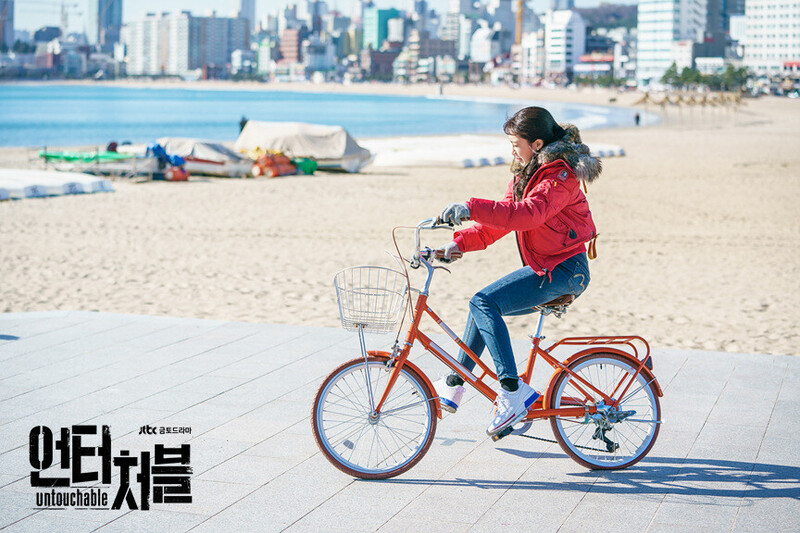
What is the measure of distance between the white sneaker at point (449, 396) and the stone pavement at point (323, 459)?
337 millimetres

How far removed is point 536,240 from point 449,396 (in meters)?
0.79

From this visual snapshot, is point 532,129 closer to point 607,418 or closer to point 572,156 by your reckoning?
point 572,156

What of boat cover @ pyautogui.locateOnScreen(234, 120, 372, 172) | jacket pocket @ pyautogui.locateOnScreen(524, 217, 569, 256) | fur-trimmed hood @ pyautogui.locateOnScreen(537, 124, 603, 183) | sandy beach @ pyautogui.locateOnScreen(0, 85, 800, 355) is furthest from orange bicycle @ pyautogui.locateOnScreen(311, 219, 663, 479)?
boat cover @ pyautogui.locateOnScreen(234, 120, 372, 172)

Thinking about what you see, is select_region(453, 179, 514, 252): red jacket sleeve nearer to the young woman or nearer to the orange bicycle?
the young woman

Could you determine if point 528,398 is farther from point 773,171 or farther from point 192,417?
point 773,171

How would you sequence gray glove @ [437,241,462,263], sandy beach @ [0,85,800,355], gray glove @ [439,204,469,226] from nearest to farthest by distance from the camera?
gray glove @ [439,204,469,226] → gray glove @ [437,241,462,263] → sandy beach @ [0,85,800,355]

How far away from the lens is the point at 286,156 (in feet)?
86.1

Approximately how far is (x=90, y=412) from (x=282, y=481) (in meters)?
1.49

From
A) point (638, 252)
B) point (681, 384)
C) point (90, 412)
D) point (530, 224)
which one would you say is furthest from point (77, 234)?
point (530, 224)

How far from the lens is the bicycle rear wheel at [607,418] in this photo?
167 inches

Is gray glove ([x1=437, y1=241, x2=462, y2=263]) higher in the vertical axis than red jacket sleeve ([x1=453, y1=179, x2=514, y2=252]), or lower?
lower

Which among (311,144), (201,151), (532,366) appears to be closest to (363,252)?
(532,366)

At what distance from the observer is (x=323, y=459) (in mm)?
4430

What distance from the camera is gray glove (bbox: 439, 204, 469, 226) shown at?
3.58m
